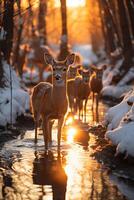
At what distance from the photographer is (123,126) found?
14.0 metres

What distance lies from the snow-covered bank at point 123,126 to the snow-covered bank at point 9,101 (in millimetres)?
3784

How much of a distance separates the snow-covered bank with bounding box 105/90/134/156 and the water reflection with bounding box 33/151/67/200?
1.30 m

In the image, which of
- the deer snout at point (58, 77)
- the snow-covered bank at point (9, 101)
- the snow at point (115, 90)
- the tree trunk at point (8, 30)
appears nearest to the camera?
the deer snout at point (58, 77)

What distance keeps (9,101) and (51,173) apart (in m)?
7.78

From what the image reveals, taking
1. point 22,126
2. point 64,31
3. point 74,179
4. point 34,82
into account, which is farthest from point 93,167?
point 34,82

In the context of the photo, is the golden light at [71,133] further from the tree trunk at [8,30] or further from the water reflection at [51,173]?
the tree trunk at [8,30]

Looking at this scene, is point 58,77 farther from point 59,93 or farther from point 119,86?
point 119,86

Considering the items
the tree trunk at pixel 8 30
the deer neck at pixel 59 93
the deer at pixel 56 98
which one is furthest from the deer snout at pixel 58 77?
the tree trunk at pixel 8 30

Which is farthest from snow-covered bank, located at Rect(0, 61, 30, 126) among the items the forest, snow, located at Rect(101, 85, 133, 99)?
snow, located at Rect(101, 85, 133, 99)

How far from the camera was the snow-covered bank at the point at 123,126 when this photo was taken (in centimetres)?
1327

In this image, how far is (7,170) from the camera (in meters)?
13.0

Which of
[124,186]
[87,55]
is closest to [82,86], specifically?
[124,186]

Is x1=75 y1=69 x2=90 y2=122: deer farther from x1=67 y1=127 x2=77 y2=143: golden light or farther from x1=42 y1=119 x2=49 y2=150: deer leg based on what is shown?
x1=42 y1=119 x2=49 y2=150: deer leg

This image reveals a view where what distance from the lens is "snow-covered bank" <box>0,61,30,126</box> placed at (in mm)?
19578
